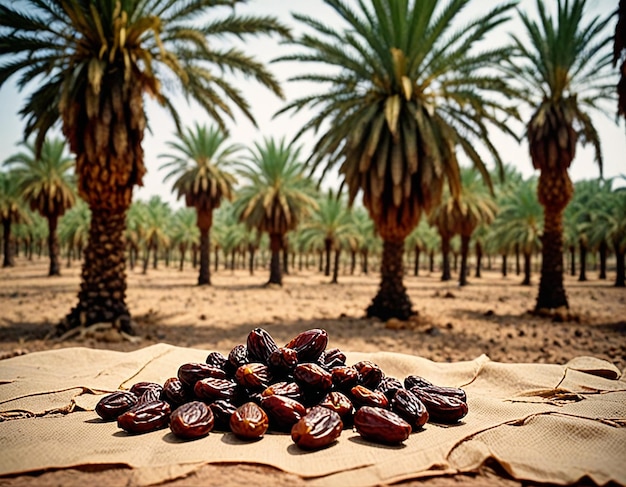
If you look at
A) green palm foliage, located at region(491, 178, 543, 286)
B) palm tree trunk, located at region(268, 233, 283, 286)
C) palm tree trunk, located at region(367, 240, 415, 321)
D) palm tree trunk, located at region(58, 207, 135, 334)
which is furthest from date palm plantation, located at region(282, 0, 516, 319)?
green palm foliage, located at region(491, 178, 543, 286)

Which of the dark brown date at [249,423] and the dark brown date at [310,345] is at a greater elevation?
the dark brown date at [310,345]

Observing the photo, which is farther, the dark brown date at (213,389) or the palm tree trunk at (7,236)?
the palm tree trunk at (7,236)

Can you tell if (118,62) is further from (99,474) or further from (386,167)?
(99,474)

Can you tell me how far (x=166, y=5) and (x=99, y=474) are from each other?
34.4ft

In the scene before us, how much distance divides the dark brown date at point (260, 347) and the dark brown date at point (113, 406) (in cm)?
97

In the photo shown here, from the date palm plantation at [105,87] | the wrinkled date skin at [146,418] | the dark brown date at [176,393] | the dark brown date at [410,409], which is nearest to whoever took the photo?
the wrinkled date skin at [146,418]

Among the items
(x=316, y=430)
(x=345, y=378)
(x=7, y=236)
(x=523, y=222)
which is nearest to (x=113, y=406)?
(x=316, y=430)

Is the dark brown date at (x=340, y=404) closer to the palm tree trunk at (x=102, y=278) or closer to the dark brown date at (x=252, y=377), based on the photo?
the dark brown date at (x=252, y=377)

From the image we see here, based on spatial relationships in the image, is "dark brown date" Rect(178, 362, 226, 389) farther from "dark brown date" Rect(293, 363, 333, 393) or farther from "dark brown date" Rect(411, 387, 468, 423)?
"dark brown date" Rect(411, 387, 468, 423)

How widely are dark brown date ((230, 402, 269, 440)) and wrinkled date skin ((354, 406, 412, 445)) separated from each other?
0.61 m

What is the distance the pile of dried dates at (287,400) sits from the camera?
2.62 m

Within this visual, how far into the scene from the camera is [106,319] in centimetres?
970

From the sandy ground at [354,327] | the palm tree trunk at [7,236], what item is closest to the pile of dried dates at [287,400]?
the sandy ground at [354,327]

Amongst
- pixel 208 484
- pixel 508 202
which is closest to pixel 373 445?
pixel 208 484
